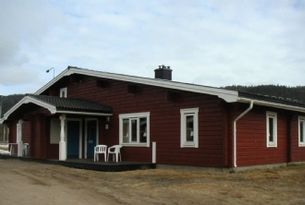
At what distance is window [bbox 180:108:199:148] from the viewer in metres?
18.3

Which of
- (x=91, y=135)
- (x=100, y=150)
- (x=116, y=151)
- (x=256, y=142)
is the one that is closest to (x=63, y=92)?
(x=91, y=135)

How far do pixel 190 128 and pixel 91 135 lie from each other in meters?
6.64

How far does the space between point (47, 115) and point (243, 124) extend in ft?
28.5

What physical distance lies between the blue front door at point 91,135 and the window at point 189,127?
5955 millimetres

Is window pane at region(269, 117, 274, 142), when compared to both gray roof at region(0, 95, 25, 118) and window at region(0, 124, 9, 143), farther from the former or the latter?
window at region(0, 124, 9, 143)

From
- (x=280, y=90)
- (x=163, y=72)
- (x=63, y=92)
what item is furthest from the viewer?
(x=280, y=90)

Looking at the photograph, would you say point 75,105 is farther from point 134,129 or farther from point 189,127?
point 189,127

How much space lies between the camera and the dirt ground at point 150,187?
11328mm

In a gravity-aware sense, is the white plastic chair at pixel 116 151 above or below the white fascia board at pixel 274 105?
below

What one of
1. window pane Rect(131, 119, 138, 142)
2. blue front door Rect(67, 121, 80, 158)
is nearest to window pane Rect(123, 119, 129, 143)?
window pane Rect(131, 119, 138, 142)

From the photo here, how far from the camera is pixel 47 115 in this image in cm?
2225

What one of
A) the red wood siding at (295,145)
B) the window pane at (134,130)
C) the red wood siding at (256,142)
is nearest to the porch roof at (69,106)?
the window pane at (134,130)

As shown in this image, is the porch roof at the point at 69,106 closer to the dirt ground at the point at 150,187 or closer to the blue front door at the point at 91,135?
the blue front door at the point at 91,135

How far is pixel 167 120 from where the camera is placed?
19531 mm
